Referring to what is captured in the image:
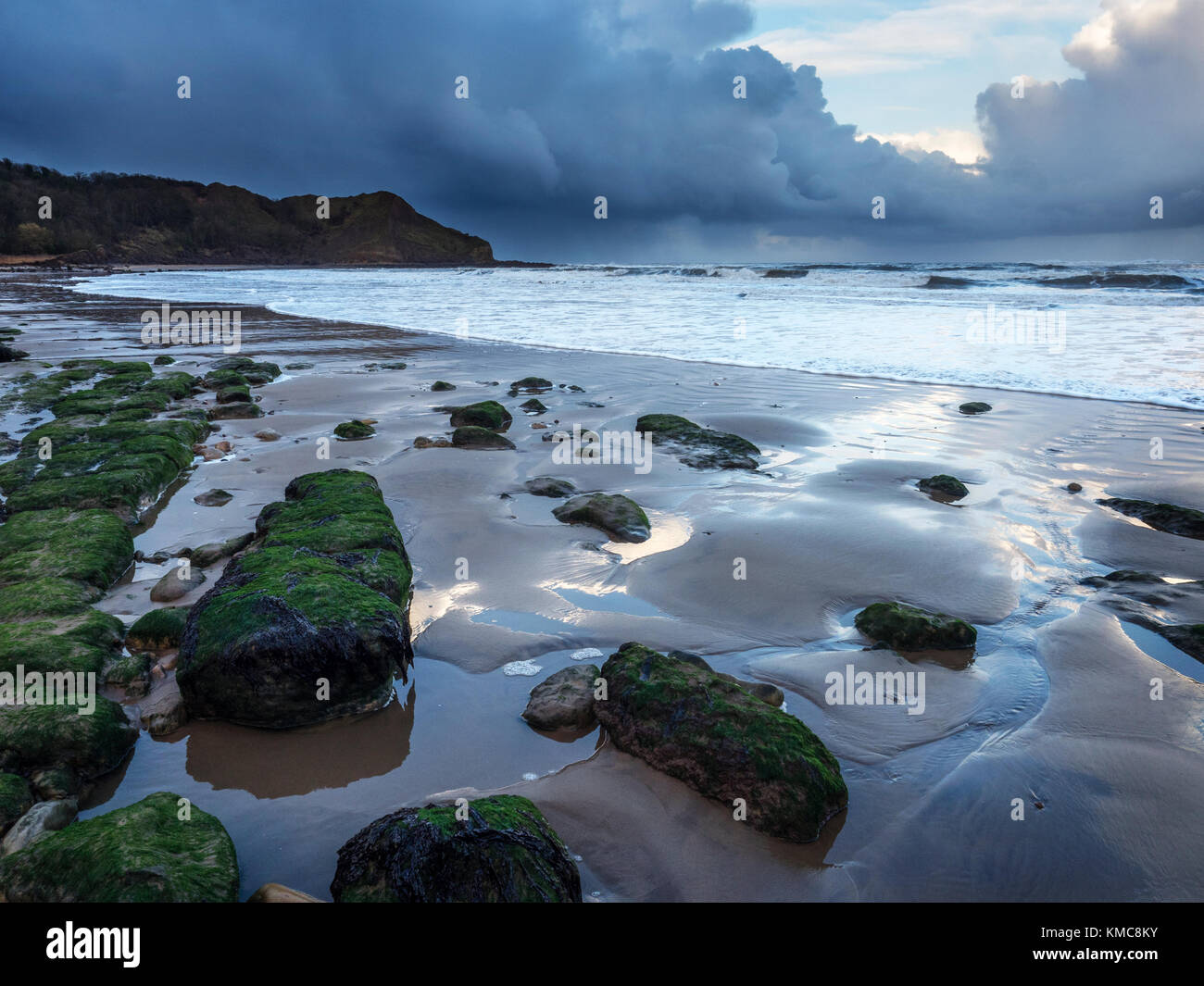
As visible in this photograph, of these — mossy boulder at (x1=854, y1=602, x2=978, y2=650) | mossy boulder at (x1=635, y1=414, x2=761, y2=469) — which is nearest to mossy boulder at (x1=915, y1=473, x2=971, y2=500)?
mossy boulder at (x1=635, y1=414, x2=761, y2=469)

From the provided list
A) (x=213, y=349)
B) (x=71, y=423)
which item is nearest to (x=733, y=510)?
(x=71, y=423)

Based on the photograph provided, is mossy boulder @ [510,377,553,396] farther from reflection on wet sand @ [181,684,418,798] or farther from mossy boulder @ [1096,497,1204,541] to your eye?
reflection on wet sand @ [181,684,418,798]

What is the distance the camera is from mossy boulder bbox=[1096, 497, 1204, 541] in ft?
19.8

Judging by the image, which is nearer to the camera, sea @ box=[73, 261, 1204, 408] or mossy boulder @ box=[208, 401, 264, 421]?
mossy boulder @ box=[208, 401, 264, 421]

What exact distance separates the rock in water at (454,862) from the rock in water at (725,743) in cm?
82

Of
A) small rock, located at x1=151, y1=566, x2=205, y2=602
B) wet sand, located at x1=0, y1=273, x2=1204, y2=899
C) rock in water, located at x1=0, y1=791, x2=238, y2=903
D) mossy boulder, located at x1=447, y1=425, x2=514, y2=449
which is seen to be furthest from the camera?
mossy boulder, located at x1=447, y1=425, x2=514, y2=449

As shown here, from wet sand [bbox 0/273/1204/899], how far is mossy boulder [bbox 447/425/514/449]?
0.18 m

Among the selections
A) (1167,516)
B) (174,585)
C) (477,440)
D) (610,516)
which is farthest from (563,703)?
(1167,516)

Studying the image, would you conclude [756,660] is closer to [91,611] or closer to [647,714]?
[647,714]

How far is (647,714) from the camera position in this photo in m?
3.48

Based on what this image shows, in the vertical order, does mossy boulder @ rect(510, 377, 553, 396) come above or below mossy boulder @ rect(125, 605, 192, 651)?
above

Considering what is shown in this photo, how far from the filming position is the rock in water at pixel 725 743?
120 inches

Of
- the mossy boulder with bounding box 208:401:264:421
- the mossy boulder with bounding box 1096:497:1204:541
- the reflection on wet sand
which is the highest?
the mossy boulder with bounding box 208:401:264:421

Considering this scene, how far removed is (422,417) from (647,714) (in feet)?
25.0
